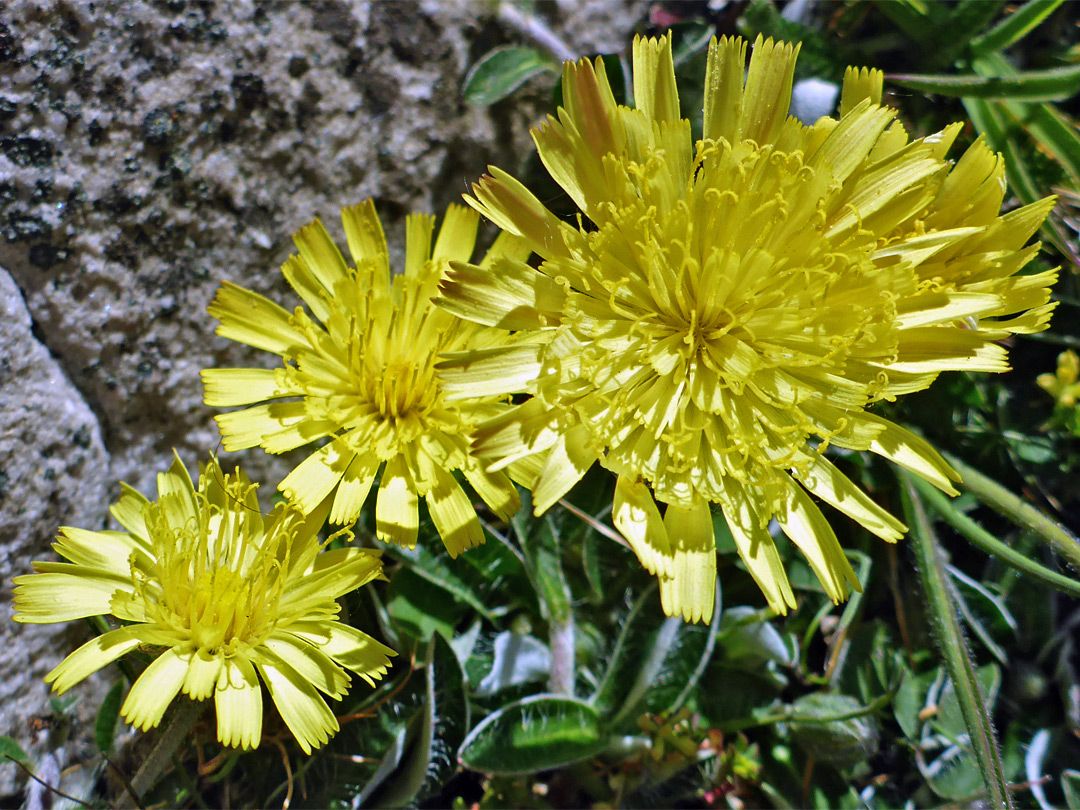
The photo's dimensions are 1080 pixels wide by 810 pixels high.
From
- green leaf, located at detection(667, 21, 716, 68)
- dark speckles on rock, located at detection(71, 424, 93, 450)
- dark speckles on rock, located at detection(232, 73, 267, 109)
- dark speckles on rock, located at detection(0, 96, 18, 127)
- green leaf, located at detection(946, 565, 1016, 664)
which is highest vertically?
green leaf, located at detection(667, 21, 716, 68)

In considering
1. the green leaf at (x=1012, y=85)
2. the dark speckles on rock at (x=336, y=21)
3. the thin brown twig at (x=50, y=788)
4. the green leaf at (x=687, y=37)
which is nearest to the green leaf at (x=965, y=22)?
the green leaf at (x=1012, y=85)

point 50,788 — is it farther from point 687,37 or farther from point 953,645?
point 687,37

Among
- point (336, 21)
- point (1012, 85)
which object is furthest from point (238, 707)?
point (1012, 85)

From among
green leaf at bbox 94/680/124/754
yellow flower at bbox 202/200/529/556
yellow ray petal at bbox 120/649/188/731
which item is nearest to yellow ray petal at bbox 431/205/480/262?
yellow flower at bbox 202/200/529/556

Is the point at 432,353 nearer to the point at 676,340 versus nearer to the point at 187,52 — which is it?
the point at 676,340

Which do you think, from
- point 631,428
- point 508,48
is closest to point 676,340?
point 631,428

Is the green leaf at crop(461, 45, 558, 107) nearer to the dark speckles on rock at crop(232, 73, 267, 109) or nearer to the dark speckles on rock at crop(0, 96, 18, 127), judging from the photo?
the dark speckles on rock at crop(232, 73, 267, 109)
